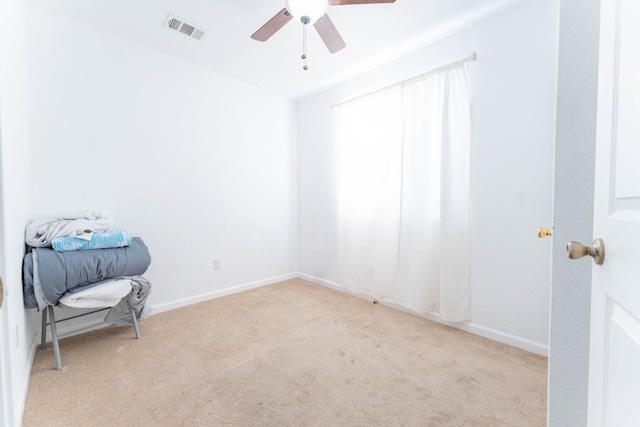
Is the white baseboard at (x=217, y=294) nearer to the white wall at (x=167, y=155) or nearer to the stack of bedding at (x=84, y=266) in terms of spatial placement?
the white wall at (x=167, y=155)

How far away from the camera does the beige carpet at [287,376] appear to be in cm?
140

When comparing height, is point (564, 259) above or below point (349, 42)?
below

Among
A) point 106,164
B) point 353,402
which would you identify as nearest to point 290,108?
point 106,164

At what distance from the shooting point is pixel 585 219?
2.81 feet

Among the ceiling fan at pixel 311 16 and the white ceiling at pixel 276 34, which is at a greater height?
the white ceiling at pixel 276 34

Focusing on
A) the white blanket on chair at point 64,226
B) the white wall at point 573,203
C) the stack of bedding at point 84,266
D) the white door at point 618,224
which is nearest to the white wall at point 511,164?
the white wall at point 573,203

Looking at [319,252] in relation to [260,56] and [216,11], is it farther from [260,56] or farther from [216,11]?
[216,11]

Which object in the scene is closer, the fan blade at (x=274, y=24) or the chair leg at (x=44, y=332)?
the fan blade at (x=274, y=24)

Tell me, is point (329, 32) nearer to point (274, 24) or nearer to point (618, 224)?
point (274, 24)

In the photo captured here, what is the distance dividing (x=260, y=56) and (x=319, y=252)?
2.32 metres

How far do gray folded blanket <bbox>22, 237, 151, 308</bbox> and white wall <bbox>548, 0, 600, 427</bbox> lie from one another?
8.10 ft

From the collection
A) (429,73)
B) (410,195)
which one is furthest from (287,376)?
(429,73)

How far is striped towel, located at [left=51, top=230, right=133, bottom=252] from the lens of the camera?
1.84 meters

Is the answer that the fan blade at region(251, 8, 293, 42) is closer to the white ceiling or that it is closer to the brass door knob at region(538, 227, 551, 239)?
the white ceiling
